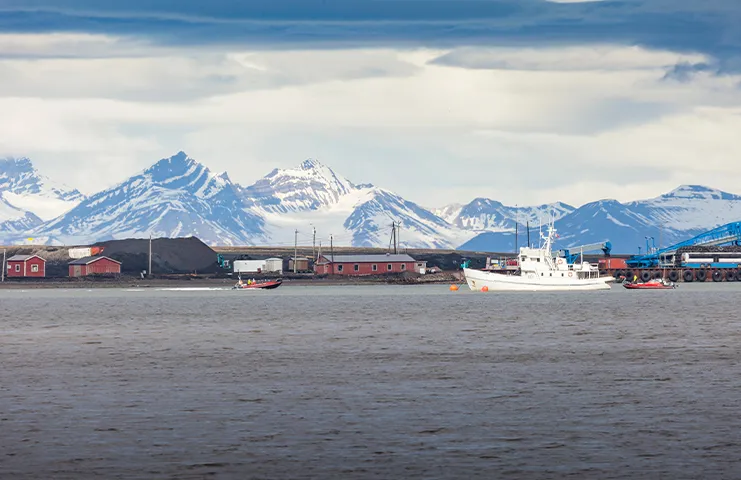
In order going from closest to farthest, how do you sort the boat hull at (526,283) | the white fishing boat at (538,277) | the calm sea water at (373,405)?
the calm sea water at (373,405) < the white fishing boat at (538,277) < the boat hull at (526,283)

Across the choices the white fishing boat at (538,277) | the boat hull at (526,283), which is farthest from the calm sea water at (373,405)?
the boat hull at (526,283)

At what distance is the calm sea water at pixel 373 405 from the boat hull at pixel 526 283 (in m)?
96.2

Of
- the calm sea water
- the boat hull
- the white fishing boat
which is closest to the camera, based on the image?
the calm sea water

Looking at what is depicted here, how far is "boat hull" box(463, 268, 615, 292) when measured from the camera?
171 meters

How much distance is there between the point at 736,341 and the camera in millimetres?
64562

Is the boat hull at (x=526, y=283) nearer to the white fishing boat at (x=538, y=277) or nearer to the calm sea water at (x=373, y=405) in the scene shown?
the white fishing boat at (x=538, y=277)

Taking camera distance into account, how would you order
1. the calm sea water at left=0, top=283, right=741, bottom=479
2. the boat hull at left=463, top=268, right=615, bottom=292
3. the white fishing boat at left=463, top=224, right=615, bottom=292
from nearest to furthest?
the calm sea water at left=0, top=283, right=741, bottom=479 < the white fishing boat at left=463, top=224, right=615, bottom=292 < the boat hull at left=463, top=268, right=615, bottom=292

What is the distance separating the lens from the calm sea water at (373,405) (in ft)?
88.0

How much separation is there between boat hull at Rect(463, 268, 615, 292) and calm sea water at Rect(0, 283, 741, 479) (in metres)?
96.2

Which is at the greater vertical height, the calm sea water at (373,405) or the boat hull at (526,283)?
the boat hull at (526,283)

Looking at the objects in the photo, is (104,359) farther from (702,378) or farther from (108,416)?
(702,378)

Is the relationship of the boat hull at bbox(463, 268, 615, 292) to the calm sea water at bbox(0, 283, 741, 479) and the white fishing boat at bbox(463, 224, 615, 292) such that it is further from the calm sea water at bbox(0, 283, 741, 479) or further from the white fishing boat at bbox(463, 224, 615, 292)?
the calm sea water at bbox(0, 283, 741, 479)

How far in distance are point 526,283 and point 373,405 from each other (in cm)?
13832

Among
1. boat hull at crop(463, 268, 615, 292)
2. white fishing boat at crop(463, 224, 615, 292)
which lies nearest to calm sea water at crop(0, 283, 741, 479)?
white fishing boat at crop(463, 224, 615, 292)
